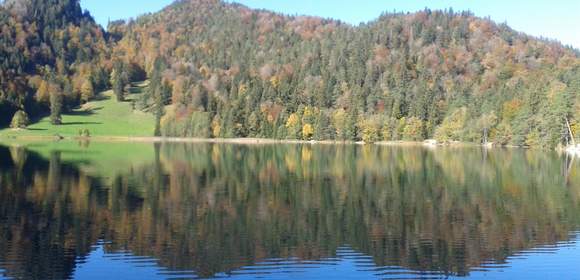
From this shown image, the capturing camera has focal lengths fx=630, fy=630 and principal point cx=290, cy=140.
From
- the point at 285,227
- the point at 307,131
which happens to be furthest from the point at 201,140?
the point at 285,227

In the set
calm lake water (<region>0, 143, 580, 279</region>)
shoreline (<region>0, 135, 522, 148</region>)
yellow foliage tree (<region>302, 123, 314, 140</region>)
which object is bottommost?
calm lake water (<region>0, 143, 580, 279</region>)

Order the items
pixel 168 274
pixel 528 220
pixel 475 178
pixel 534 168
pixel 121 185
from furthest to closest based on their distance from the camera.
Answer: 1. pixel 534 168
2. pixel 475 178
3. pixel 121 185
4. pixel 528 220
5. pixel 168 274

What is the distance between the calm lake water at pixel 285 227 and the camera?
2561 cm

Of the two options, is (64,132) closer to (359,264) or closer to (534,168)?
(534,168)

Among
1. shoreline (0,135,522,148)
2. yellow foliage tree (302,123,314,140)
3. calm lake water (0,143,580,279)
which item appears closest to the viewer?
calm lake water (0,143,580,279)

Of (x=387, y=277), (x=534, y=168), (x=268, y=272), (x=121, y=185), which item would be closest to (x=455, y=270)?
(x=387, y=277)

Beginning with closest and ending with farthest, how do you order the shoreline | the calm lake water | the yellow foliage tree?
the calm lake water → the shoreline → the yellow foliage tree

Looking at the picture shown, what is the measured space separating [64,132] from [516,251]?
16785 centimetres

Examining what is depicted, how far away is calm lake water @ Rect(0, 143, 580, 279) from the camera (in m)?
25.6

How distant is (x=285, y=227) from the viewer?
3381cm

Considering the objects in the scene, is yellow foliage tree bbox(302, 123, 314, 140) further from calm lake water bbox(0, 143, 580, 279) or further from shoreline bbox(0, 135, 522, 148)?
calm lake water bbox(0, 143, 580, 279)

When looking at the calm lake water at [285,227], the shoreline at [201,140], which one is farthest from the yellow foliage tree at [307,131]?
the calm lake water at [285,227]

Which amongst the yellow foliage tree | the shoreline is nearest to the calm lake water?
the shoreline

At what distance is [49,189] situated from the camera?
48.3 meters
